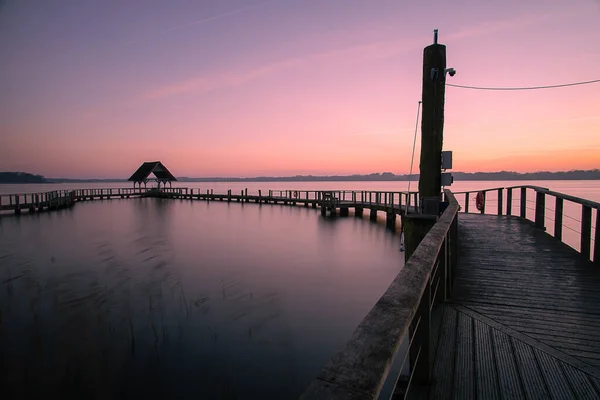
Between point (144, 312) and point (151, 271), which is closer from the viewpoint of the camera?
point (144, 312)

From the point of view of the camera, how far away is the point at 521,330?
302cm

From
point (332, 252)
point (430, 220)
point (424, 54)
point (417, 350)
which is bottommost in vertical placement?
point (332, 252)

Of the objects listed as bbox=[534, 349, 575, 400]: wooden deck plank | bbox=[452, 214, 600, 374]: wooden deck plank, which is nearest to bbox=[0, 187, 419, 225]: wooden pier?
bbox=[452, 214, 600, 374]: wooden deck plank

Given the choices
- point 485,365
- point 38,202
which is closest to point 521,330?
point 485,365

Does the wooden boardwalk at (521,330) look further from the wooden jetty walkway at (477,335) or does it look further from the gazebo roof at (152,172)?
the gazebo roof at (152,172)

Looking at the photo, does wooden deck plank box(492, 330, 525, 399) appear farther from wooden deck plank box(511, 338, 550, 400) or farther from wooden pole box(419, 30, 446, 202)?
wooden pole box(419, 30, 446, 202)

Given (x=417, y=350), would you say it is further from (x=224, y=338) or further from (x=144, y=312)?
(x=144, y=312)

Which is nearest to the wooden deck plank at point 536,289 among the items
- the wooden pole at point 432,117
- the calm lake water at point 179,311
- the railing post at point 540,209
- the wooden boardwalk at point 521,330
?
the wooden boardwalk at point 521,330

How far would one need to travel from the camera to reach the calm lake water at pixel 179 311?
5.52 m

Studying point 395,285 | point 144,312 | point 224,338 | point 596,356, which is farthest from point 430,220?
point 144,312

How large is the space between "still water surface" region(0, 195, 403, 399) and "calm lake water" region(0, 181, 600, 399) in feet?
0.10

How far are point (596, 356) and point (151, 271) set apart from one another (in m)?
12.2

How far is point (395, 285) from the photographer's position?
1.65 meters

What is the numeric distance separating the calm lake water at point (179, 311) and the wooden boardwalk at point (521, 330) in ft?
4.43
